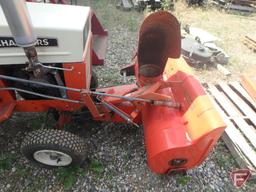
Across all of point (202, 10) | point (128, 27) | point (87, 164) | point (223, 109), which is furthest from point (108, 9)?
point (87, 164)

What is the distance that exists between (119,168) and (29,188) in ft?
2.66

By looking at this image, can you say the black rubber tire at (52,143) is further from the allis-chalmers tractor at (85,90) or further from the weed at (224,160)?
the weed at (224,160)

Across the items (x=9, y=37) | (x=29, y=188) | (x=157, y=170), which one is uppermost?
(x=9, y=37)

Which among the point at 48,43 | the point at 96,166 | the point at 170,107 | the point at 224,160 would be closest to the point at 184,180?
the point at 224,160

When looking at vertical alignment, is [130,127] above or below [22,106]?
below

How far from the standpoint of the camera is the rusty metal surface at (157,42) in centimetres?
229

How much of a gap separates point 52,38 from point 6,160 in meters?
1.31

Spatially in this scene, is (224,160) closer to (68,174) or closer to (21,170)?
(68,174)

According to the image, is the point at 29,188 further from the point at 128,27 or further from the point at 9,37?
the point at 128,27

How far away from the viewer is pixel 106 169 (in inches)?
95.3

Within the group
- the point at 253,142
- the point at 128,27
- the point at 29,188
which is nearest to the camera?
the point at 29,188

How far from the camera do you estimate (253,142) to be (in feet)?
8.79

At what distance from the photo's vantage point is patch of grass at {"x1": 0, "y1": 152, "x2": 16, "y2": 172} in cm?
240

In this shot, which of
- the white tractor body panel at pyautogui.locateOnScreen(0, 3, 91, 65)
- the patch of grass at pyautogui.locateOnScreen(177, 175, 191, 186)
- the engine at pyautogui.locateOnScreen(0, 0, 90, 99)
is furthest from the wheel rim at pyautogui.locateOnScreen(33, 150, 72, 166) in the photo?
the patch of grass at pyautogui.locateOnScreen(177, 175, 191, 186)
